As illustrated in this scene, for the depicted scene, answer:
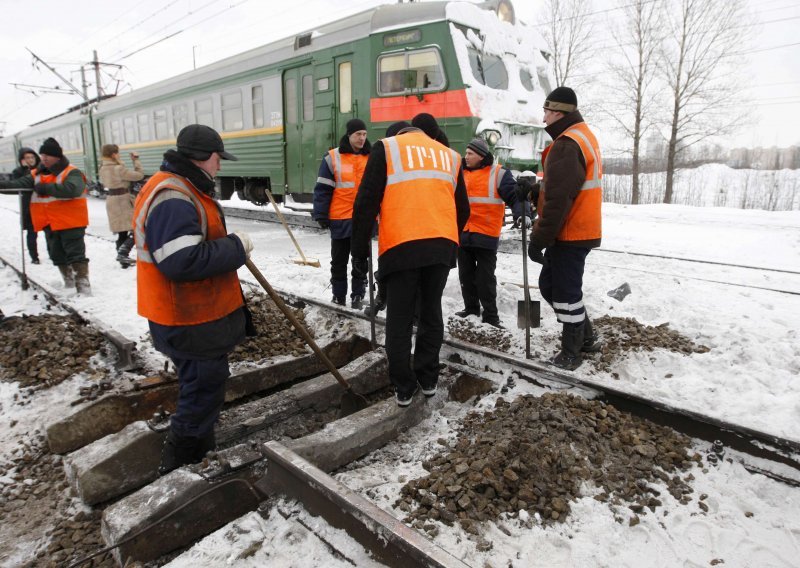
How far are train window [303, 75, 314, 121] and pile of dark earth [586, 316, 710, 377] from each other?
7.24 metres

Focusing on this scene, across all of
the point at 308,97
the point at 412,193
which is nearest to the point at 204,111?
the point at 308,97

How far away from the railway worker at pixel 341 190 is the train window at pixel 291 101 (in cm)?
544

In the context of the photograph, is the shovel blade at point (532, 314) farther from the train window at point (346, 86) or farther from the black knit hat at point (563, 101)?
A: the train window at point (346, 86)

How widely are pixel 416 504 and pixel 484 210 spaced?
3.07 metres

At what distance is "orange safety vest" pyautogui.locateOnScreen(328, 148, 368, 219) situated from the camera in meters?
5.36

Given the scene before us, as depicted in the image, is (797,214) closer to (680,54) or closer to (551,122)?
(680,54)

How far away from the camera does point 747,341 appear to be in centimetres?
443

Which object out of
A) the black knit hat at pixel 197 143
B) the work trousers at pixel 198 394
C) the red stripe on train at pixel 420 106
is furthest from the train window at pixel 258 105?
the work trousers at pixel 198 394

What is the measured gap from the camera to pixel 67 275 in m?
6.43

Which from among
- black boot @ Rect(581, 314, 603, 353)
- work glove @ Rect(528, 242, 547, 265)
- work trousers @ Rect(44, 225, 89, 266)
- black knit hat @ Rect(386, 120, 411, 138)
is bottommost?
black boot @ Rect(581, 314, 603, 353)

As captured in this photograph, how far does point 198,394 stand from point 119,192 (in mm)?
6080

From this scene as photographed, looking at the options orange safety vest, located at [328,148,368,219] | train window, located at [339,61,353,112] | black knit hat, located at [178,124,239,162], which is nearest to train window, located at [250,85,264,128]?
train window, located at [339,61,353,112]

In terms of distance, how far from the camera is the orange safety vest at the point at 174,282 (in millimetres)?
2520

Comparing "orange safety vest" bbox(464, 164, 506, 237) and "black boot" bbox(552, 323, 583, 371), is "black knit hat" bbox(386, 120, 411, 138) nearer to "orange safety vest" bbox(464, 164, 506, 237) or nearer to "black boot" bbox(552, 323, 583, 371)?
"orange safety vest" bbox(464, 164, 506, 237)
